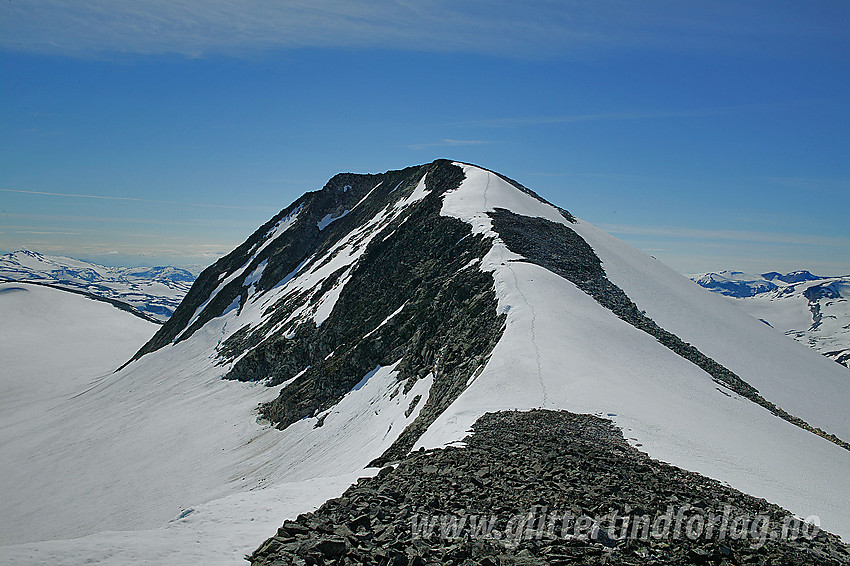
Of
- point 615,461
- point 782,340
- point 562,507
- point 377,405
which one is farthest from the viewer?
point 782,340

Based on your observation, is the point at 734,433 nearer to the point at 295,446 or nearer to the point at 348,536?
the point at 348,536

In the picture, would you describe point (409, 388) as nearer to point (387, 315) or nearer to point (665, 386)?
point (387, 315)

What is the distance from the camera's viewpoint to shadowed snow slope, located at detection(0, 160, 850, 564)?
14.7 m

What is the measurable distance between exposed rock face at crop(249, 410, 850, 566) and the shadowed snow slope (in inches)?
77.8

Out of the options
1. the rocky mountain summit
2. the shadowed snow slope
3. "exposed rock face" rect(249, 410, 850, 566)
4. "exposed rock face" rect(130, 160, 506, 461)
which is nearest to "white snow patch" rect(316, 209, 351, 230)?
"exposed rock face" rect(130, 160, 506, 461)

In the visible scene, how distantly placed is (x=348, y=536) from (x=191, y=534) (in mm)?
4533

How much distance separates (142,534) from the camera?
1058 centimetres

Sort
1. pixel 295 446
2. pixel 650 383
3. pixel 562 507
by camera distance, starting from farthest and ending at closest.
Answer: pixel 295 446, pixel 650 383, pixel 562 507

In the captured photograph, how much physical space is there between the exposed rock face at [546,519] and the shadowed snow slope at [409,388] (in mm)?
1975

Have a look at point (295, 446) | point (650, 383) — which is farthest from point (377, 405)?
Answer: point (650, 383)

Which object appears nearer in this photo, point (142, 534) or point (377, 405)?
Answer: point (142, 534)

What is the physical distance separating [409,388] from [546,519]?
21183mm

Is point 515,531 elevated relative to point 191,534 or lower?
elevated

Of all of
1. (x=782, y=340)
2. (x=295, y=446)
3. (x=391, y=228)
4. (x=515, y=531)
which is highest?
(x=391, y=228)
